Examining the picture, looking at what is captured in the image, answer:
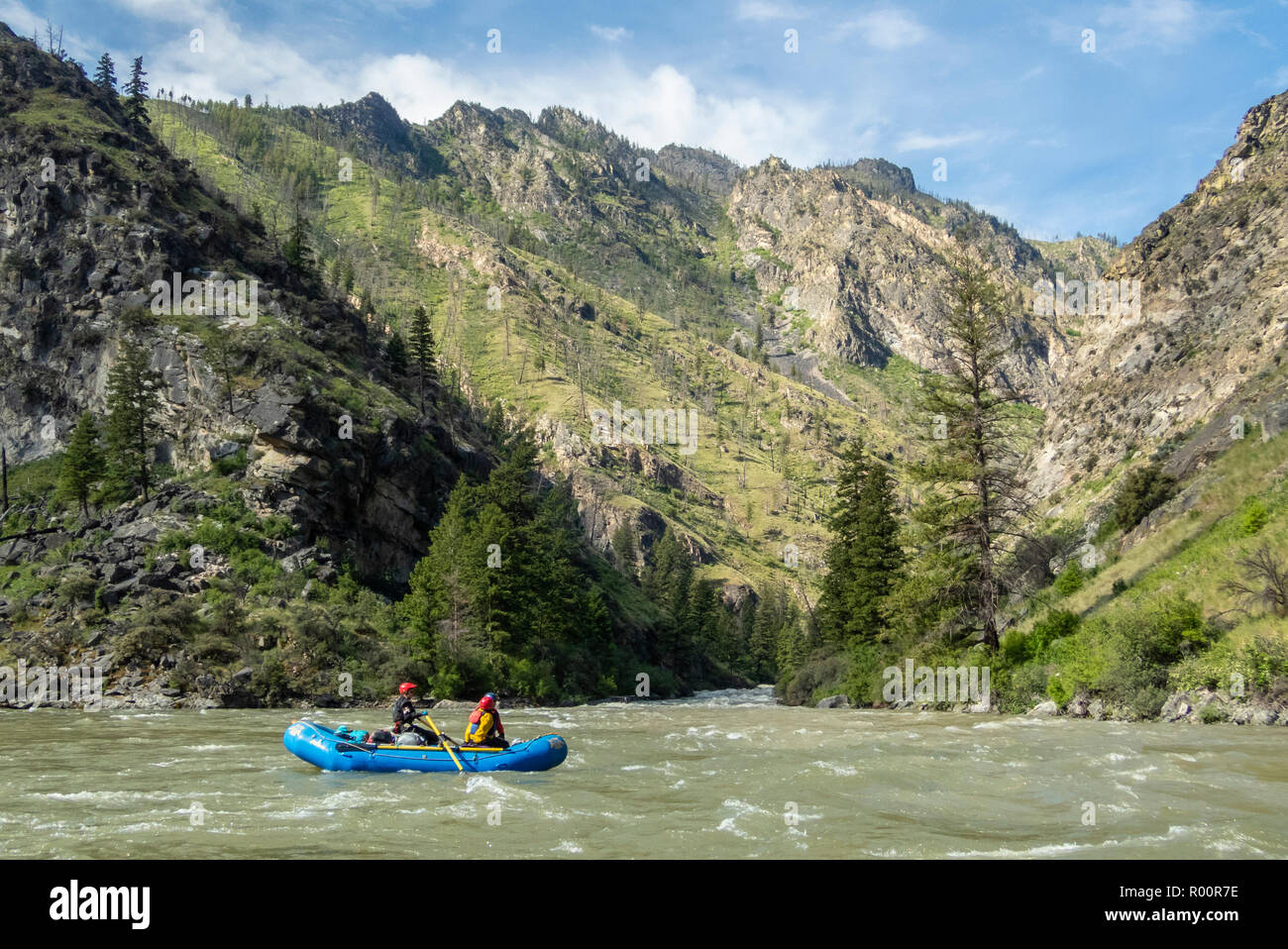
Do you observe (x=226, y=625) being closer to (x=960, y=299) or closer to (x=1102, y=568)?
(x=960, y=299)

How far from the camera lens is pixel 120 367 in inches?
1951

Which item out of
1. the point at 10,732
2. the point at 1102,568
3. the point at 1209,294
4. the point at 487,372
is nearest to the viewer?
the point at 10,732

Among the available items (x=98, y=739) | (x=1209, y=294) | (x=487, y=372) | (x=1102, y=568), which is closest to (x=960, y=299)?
(x=1102, y=568)

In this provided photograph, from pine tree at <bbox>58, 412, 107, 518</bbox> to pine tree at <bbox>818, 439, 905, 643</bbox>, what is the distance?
42.9 meters

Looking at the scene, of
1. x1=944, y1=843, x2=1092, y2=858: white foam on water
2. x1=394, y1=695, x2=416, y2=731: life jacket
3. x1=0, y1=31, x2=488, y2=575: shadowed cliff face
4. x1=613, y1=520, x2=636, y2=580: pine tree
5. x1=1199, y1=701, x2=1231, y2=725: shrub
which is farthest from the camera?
x1=613, y1=520, x2=636, y2=580: pine tree

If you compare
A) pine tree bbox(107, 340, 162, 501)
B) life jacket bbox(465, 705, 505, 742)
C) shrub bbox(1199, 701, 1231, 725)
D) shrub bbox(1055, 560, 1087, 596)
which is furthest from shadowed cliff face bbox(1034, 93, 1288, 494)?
pine tree bbox(107, 340, 162, 501)

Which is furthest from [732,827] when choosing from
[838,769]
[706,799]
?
[838,769]

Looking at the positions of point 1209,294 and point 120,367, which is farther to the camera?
point 1209,294

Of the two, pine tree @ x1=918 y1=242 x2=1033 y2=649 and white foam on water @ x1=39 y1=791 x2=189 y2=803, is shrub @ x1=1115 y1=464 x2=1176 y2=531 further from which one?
white foam on water @ x1=39 y1=791 x2=189 y2=803

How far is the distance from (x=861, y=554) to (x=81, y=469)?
146 ft

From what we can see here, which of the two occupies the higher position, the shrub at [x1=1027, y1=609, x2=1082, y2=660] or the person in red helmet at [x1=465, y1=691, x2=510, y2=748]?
the shrub at [x1=1027, y1=609, x2=1082, y2=660]

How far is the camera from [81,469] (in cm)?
4612

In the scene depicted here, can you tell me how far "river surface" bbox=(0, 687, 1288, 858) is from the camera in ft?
34.1

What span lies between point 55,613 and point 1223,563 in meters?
45.6
